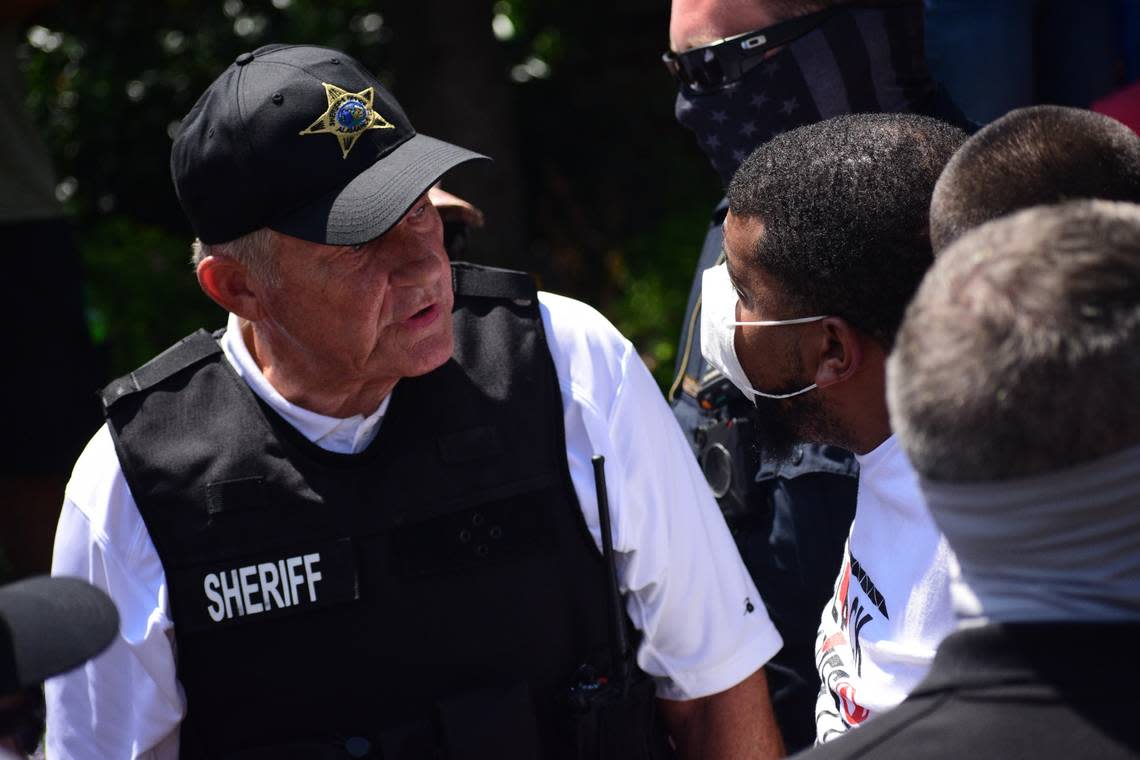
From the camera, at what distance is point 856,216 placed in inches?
76.0

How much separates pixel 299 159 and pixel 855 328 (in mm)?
895

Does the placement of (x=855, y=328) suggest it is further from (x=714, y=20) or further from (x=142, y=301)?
(x=142, y=301)

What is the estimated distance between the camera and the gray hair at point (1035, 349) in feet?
3.74

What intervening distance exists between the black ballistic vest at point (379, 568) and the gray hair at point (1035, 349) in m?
1.09

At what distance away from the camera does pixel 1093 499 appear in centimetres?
117

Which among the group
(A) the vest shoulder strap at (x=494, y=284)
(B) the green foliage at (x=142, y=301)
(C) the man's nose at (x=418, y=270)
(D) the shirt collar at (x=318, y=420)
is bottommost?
(B) the green foliage at (x=142, y=301)

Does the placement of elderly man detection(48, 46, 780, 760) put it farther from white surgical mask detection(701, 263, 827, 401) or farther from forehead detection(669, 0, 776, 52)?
forehead detection(669, 0, 776, 52)

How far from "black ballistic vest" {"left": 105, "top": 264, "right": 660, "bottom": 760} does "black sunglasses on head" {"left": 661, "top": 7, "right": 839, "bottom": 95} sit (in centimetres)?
87

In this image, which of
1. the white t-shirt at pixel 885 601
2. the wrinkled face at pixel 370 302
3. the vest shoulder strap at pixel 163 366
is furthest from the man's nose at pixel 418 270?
the white t-shirt at pixel 885 601

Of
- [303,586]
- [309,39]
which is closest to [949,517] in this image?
[303,586]

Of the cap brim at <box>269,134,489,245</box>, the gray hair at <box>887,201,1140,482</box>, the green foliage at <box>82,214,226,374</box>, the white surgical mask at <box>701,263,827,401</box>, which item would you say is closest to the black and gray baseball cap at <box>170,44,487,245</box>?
the cap brim at <box>269,134,489,245</box>

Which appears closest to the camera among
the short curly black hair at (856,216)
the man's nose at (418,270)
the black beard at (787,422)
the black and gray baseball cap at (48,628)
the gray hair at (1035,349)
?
the gray hair at (1035,349)

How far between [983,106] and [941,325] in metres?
1.81

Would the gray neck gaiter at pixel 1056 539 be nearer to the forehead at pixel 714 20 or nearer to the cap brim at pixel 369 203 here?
the cap brim at pixel 369 203
